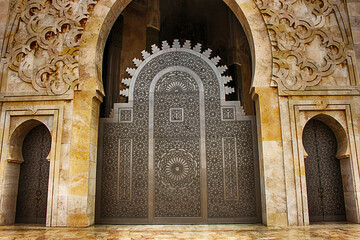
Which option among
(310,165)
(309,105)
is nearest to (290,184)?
(310,165)

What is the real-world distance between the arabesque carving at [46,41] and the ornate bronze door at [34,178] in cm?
126

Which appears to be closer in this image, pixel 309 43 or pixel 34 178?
pixel 309 43

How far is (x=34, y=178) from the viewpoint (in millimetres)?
7402

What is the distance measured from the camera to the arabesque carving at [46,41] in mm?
7230

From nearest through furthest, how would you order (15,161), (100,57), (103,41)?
(15,161) < (100,57) < (103,41)

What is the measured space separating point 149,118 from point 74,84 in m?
1.93

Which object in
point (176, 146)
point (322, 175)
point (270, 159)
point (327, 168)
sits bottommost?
point (322, 175)

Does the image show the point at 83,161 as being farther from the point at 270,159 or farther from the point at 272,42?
the point at 272,42

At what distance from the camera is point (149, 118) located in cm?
765

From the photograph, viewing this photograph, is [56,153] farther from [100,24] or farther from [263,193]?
[263,193]

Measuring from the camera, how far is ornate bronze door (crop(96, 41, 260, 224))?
7.21m

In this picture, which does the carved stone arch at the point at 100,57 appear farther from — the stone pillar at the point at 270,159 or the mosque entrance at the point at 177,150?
the mosque entrance at the point at 177,150

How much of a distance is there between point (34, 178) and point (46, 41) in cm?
330

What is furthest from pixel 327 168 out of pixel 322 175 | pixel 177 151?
pixel 177 151
